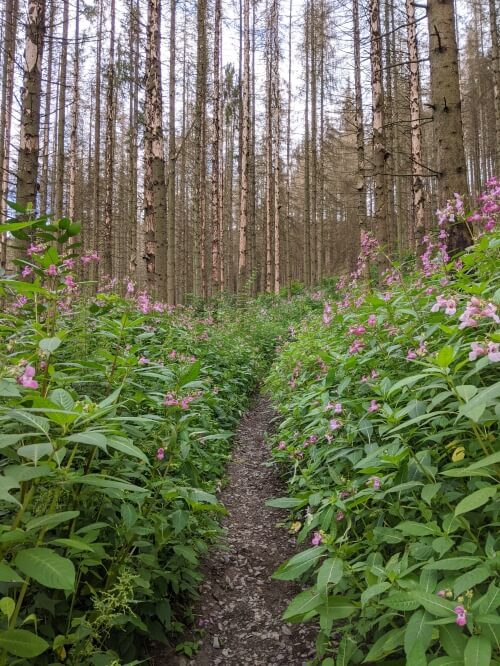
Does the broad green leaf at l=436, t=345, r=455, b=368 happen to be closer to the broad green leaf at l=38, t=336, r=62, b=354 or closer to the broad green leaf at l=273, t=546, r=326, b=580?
the broad green leaf at l=273, t=546, r=326, b=580

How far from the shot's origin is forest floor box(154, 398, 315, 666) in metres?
1.97

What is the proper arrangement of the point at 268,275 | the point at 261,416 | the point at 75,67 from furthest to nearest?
the point at 268,275 → the point at 75,67 → the point at 261,416

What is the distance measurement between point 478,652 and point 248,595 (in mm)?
1613

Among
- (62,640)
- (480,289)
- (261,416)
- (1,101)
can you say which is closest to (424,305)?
(480,289)

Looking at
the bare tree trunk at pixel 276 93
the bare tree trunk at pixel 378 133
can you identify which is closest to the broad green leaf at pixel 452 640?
the bare tree trunk at pixel 378 133

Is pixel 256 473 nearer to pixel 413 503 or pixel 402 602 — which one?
pixel 413 503

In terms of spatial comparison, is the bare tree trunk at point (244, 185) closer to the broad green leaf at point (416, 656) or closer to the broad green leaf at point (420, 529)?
the broad green leaf at point (420, 529)

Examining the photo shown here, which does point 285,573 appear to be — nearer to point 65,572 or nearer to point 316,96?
point 65,572

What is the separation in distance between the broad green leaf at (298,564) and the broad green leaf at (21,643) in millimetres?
791

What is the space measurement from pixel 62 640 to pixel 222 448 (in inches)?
108

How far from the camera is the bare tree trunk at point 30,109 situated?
529 centimetres

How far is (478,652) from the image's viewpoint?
1064 millimetres

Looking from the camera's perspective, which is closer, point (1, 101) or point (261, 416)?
point (261, 416)

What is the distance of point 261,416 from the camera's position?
5734mm
